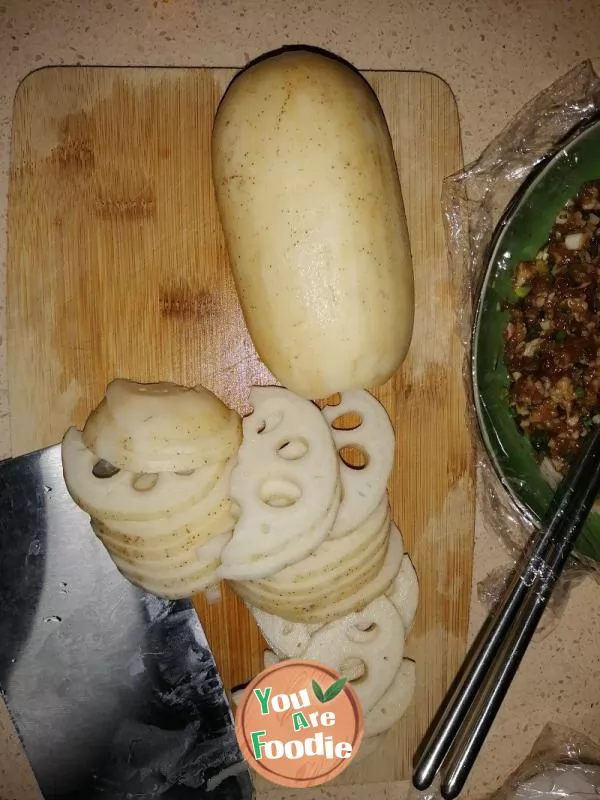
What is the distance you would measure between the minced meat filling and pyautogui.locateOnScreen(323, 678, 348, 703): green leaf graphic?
51cm

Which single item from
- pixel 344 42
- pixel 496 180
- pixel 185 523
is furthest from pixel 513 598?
pixel 344 42

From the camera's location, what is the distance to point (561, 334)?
3.07 ft

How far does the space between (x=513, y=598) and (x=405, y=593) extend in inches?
6.9

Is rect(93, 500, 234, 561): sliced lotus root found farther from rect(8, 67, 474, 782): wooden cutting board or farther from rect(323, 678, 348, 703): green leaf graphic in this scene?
rect(323, 678, 348, 703): green leaf graphic

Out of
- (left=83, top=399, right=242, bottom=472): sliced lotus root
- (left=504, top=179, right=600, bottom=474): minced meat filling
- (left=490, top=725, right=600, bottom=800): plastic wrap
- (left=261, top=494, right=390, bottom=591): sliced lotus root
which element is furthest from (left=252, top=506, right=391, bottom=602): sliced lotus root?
(left=490, top=725, right=600, bottom=800): plastic wrap

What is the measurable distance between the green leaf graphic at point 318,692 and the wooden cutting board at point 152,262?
13.3 inches

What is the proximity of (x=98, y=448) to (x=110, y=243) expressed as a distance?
34cm

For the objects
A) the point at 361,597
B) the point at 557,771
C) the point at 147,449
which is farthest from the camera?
the point at 557,771

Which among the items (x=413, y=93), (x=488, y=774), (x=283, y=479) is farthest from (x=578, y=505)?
(x=413, y=93)

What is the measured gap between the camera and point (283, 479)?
926 millimetres

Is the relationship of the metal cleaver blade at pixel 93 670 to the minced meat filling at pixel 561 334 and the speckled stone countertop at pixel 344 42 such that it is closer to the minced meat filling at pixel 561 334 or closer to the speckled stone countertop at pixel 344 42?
the speckled stone countertop at pixel 344 42

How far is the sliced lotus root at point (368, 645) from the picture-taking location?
1.00m

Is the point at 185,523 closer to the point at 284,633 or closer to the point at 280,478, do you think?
the point at 280,478

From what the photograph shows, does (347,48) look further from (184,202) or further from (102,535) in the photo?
(102,535)
